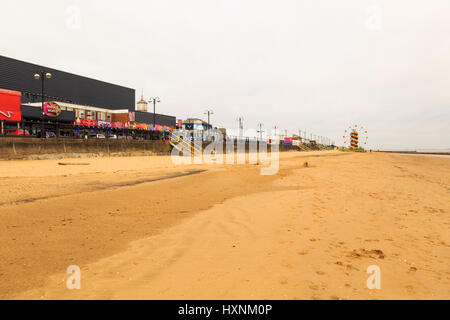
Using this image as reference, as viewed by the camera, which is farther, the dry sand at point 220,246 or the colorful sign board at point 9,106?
the colorful sign board at point 9,106

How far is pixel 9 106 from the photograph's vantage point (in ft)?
76.1

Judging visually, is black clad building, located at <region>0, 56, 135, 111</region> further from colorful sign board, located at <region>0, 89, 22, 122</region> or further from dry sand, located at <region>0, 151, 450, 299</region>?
dry sand, located at <region>0, 151, 450, 299</region>

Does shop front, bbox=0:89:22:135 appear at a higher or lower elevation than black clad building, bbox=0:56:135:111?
lower

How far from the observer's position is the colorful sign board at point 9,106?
74.2 feet

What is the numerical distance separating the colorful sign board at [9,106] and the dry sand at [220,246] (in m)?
23.1

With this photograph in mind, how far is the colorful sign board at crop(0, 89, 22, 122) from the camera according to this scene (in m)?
22.6

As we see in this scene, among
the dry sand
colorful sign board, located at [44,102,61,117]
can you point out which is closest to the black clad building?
colorful sign board, located at [44,102,61,117]

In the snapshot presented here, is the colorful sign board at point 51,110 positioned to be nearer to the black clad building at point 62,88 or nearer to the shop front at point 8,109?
the shop front at point 8,109

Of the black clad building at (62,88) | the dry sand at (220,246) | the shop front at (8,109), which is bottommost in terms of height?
the dry sand at (220,246)

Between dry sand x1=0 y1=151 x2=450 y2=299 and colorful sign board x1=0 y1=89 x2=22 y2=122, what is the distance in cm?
2307

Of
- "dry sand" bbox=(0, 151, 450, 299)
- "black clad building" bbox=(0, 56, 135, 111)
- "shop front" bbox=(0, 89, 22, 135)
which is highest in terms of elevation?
"black clad building" bbox=(0, 56, 135, 111)

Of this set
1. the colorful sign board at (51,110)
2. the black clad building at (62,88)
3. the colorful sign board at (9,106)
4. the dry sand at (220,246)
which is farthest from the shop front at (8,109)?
the dry sand at (220,246)

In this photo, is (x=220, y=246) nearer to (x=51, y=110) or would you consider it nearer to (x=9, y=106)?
(x=9, y=106)
